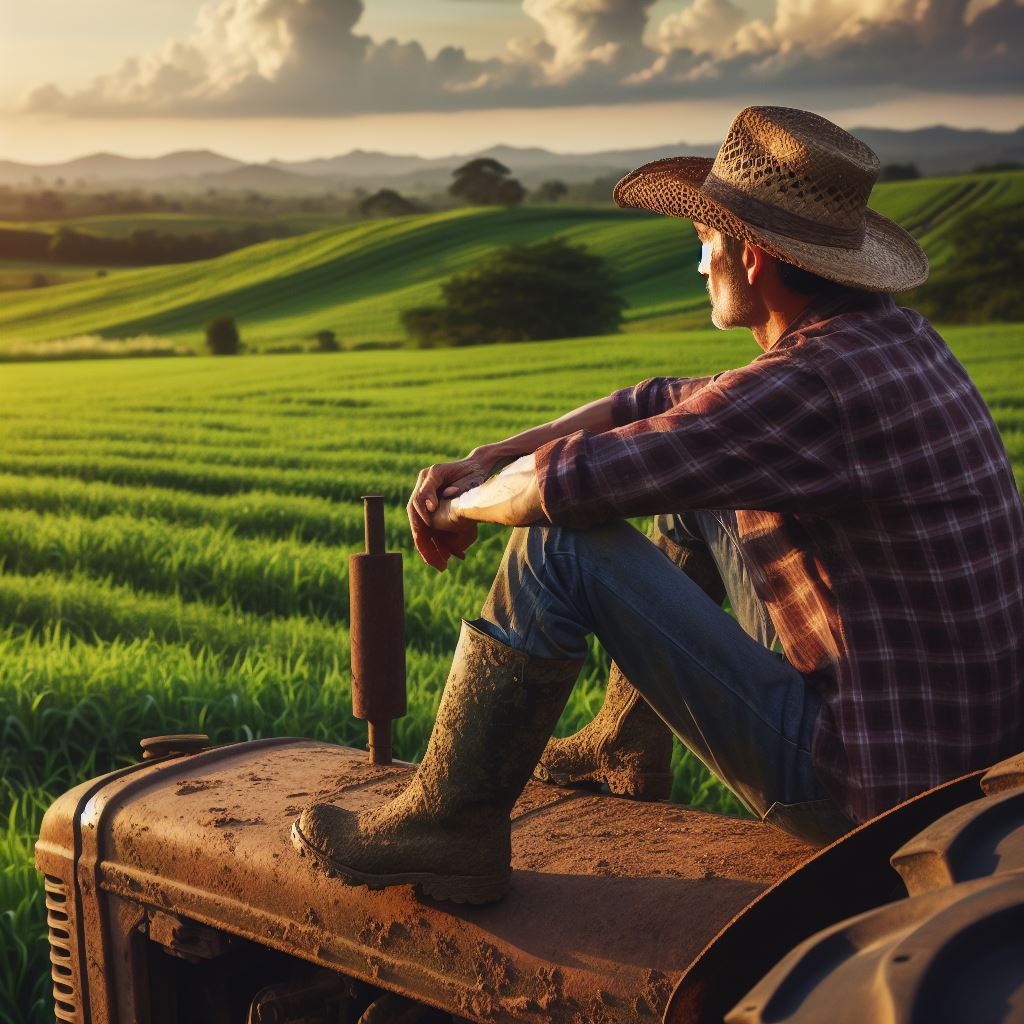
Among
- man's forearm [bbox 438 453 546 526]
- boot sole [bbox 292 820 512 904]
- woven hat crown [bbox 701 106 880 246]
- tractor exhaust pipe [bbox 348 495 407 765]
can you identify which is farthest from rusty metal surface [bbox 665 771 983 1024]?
tractor exhaust pipe [bbox 348 495 407 765]

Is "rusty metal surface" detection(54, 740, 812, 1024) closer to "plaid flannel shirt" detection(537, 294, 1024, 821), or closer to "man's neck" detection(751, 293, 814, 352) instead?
"plaid flannel shirt" detection(537, 294, 1024, 821)

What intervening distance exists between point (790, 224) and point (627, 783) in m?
1.09

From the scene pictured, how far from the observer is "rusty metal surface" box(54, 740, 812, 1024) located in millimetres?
1931

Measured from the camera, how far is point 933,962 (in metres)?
1.08

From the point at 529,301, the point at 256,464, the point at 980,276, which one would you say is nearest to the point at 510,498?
the point at 256,464

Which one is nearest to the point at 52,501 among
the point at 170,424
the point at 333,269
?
the point at 170,424

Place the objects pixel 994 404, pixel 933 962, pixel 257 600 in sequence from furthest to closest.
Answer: pixel 994 404
pixel 257 600
pixel 933 962

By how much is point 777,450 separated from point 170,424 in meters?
12.7

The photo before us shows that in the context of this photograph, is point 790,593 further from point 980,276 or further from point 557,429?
point 980,276

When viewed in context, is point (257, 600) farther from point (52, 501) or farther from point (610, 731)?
point (610, 731)

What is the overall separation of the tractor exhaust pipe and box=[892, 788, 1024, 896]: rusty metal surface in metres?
1.44

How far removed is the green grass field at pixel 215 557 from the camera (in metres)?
4.69

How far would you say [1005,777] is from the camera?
4.74ft

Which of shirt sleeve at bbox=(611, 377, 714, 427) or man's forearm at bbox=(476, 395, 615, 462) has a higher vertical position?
shirt sleeve at bbox=(611, 377, 714, 427)
